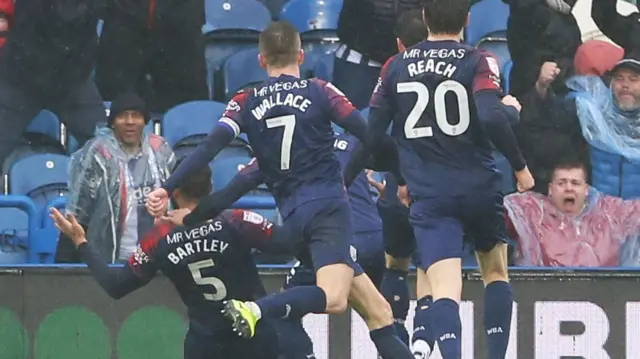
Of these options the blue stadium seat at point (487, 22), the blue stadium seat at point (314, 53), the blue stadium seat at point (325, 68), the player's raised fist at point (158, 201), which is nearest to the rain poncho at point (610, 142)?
the blue stadium seat at point (487, 22)

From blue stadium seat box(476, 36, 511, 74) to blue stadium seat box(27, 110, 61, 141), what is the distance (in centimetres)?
328

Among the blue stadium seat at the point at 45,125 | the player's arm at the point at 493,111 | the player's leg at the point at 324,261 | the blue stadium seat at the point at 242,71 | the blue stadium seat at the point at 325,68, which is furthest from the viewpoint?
the blue stadium seat at the point at 242,71

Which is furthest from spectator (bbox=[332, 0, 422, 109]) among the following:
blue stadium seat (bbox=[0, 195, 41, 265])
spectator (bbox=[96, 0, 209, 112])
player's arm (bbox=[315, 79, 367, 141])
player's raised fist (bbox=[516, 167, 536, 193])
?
player's raised fist (bbox=[516, 167, 536, 193])

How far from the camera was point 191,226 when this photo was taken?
873 cm

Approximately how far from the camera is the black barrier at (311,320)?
10.4 metres

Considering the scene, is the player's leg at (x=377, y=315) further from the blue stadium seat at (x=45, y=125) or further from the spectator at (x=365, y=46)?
the blue stadium seat at (x=45, y=125)

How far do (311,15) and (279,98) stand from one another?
4141 millimetres

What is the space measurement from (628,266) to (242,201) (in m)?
2.49

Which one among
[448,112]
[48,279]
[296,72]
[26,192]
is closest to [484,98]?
[448,112]

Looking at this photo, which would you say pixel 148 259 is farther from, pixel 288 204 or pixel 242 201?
pixel 242 201

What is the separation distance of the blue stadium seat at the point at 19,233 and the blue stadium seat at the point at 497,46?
3.87 m

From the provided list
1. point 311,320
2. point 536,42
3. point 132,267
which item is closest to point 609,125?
point 536,42

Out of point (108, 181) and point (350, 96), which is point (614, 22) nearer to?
point (350, 96)

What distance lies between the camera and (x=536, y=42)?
39.9 ft
